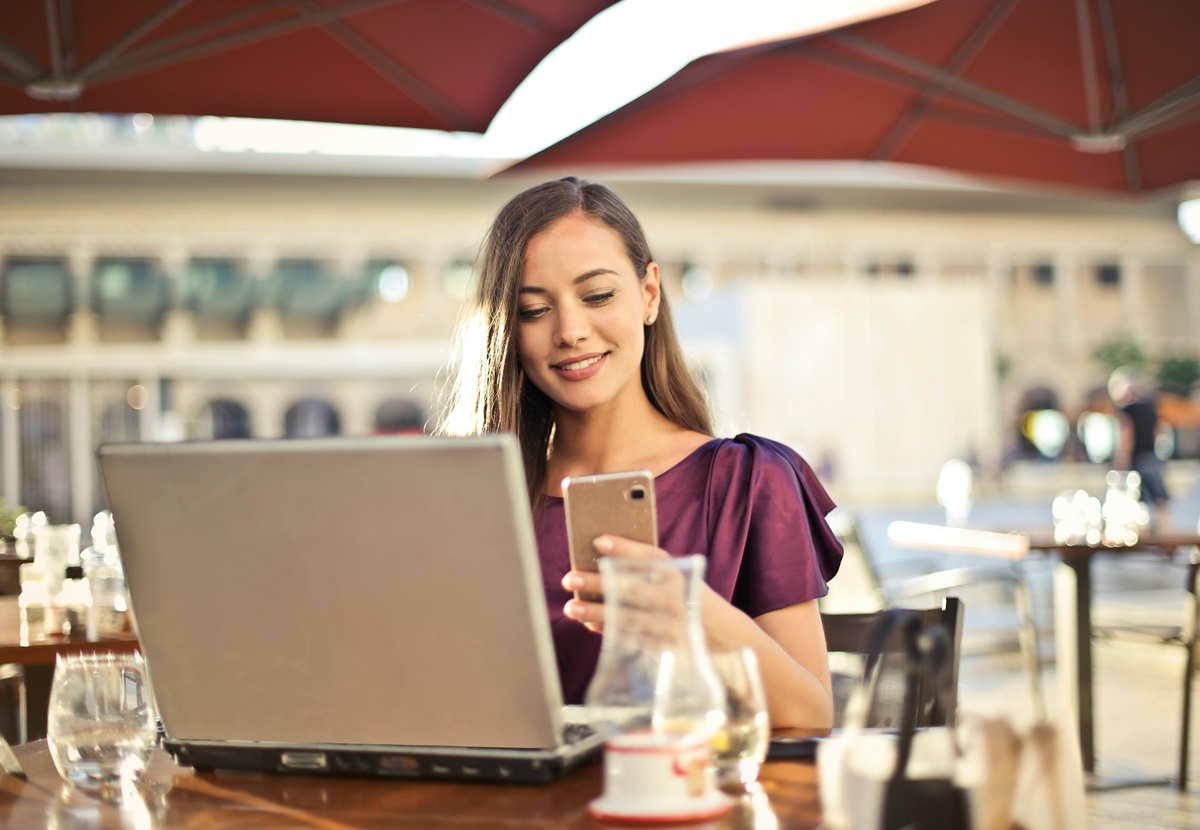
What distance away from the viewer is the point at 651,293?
6.29 ft

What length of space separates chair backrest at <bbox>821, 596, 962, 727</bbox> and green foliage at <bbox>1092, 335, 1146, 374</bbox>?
39.3 m

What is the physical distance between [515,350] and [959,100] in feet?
12.0

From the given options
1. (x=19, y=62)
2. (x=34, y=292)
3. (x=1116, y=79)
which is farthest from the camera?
(x=34, y=292)

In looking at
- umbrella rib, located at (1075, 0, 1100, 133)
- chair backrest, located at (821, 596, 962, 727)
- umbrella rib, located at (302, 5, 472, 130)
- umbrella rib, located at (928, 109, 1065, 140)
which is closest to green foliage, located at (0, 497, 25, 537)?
umbrella rib, located at (302, 5, 472, 130)

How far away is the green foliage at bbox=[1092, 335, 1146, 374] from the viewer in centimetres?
3838

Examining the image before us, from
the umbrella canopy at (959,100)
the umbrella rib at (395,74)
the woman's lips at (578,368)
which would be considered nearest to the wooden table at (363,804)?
the woman's lips at (578,368)

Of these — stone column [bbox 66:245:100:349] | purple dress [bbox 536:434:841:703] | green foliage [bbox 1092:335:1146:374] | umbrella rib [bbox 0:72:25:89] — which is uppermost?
stone column [bbox 66:245:100:349]

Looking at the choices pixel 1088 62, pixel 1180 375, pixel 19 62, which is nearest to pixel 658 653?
pixel 19 62

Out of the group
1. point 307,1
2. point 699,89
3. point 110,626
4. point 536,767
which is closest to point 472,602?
point 536,767

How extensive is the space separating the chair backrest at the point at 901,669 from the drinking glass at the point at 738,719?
11cm

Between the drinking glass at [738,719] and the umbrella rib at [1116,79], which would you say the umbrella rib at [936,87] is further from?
the drinking glass at [738,719]

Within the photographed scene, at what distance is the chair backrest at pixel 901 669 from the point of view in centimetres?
97

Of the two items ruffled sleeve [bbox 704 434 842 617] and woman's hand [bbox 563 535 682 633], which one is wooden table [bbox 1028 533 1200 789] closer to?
ruffled sleeve [bbox 704 434 842 617]

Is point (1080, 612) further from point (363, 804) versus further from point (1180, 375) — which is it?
point (1180, 375)
